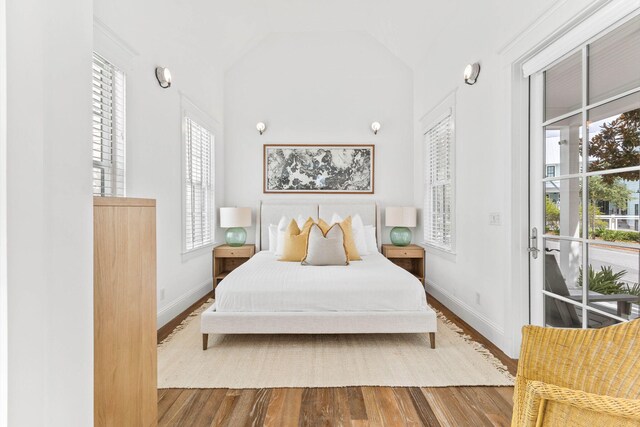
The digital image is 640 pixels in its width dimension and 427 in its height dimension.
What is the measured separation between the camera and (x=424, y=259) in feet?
15.1

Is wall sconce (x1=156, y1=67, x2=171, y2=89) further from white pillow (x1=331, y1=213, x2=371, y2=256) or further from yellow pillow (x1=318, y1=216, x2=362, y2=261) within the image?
white pillow (x1=331, y1=213, x2=371, y2=256)

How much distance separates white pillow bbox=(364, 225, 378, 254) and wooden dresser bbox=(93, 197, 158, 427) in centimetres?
331

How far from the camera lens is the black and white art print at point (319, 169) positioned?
5.04 meters

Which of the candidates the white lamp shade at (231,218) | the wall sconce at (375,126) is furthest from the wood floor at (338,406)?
the wall sconce at (375,126)

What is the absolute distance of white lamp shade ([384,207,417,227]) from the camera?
4684 mm

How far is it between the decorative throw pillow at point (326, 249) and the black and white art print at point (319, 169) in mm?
1645

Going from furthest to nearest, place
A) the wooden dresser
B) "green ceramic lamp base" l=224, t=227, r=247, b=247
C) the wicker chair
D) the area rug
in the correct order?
"green ceramic lamp base" l=224, t=227, r=247, b=247
the area rug
the wooden dresser
the wicker chair

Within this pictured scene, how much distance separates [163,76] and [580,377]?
11.4ft

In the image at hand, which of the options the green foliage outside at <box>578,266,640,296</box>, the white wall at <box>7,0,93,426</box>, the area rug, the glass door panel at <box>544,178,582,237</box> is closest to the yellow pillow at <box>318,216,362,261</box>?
the area rug

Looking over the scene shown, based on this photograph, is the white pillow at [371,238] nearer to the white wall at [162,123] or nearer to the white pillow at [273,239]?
the white pillow at [273,239]

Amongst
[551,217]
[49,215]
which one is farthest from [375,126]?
[49,215]

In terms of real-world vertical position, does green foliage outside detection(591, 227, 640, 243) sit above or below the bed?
above

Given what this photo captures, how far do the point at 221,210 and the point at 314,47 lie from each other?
272 centimetres

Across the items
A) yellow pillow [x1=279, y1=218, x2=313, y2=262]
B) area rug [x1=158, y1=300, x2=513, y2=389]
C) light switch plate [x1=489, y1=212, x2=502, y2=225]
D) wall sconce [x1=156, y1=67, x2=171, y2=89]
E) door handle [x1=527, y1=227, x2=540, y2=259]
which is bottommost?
area rug [x1=158, y1=300, x2=513, y2=389]
